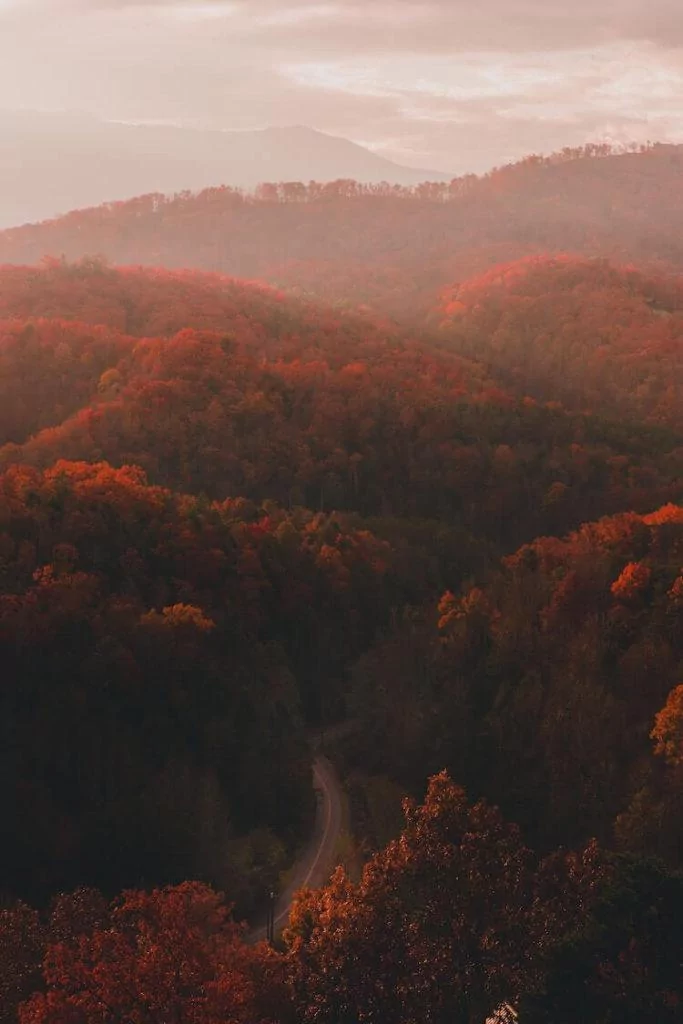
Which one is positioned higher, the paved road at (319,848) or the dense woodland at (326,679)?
the dense woodland at (326,679)

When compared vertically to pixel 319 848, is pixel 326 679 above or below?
below

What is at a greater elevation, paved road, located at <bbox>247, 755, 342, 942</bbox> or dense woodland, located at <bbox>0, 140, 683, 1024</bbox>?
dense woodland, located at <bbox>0, 140, 683, 1024</bbox>

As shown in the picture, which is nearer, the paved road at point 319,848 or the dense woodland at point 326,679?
the dense woodland at point 326,679

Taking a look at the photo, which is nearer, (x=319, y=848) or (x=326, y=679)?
(x=319, y=848)

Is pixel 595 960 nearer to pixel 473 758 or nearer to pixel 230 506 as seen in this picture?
pixel 473 758

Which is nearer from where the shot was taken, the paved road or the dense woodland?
the dense woodland
